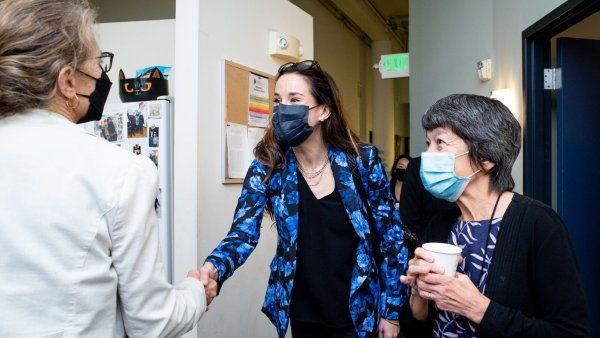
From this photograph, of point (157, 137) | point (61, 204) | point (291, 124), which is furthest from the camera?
point (157, 137)

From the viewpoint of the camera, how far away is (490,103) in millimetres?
1283

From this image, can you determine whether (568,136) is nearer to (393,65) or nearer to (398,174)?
(398,174)

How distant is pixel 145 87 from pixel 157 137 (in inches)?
11.5

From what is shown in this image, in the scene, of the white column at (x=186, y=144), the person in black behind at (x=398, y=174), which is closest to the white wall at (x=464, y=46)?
the person in black behind at (x=398, y=174)

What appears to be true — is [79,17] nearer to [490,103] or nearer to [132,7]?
[490,103]

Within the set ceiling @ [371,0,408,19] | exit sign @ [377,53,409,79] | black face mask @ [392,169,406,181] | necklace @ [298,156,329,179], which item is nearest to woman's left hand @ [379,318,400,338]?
necklace @ [298,156,329,179]

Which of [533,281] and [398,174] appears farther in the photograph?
[398,174]

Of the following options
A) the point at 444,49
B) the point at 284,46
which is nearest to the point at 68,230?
the point at 284,46

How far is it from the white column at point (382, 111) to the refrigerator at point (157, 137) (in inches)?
254

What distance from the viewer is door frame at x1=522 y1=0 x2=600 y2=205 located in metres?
2.94

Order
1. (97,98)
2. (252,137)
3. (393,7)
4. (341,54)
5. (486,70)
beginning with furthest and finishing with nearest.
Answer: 1. (393,7)
2. (341,54)
3. (486,70)
4. (252,137)
5. (97,98)

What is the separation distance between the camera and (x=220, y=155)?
240 cm

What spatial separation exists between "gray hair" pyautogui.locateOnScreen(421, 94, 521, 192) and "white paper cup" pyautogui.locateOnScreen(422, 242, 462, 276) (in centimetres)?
30

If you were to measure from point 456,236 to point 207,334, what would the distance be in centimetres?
150
